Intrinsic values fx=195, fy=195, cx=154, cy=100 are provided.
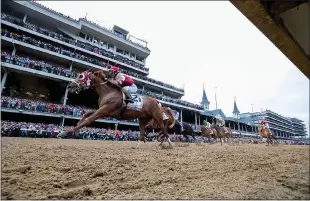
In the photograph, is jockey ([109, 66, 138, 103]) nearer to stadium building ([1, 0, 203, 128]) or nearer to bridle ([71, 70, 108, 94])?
bridle ([71, 70, 108, 94])

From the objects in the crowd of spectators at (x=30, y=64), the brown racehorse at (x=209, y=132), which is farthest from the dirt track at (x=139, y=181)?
the crowd of spectators at (x=30, y=64)

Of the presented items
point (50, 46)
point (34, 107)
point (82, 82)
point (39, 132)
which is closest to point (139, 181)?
point (82, 82)

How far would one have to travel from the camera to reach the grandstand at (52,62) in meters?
23.7

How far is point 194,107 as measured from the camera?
44.9 metres

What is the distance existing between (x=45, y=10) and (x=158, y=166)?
35850 millimetres

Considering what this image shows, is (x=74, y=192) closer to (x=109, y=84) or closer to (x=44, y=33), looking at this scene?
(x=109, y=84)

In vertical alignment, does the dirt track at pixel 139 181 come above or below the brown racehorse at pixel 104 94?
below

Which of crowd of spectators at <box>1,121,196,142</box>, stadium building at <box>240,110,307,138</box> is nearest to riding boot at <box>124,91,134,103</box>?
crowd of spectators at <box>1,121,196,142</box>

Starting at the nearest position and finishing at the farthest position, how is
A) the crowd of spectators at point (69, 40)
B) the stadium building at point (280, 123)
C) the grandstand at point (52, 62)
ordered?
1. the grandstand at point (52, 62)
2. the crowd of spectators at point (69, 40)
3. the stadium building at point (280, 123)

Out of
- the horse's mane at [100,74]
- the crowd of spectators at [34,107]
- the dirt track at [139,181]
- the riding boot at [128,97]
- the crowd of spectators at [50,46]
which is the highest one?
the crowd of spectators at [50,46]

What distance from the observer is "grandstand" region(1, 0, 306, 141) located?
2369cm

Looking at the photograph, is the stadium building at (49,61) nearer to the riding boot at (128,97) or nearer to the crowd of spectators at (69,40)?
the crowd of spectators at (69,40)

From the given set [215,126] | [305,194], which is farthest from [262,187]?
[215,126]

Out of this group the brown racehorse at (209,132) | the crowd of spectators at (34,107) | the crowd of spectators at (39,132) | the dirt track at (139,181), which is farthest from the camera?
the brown racehorse at (209,132)
